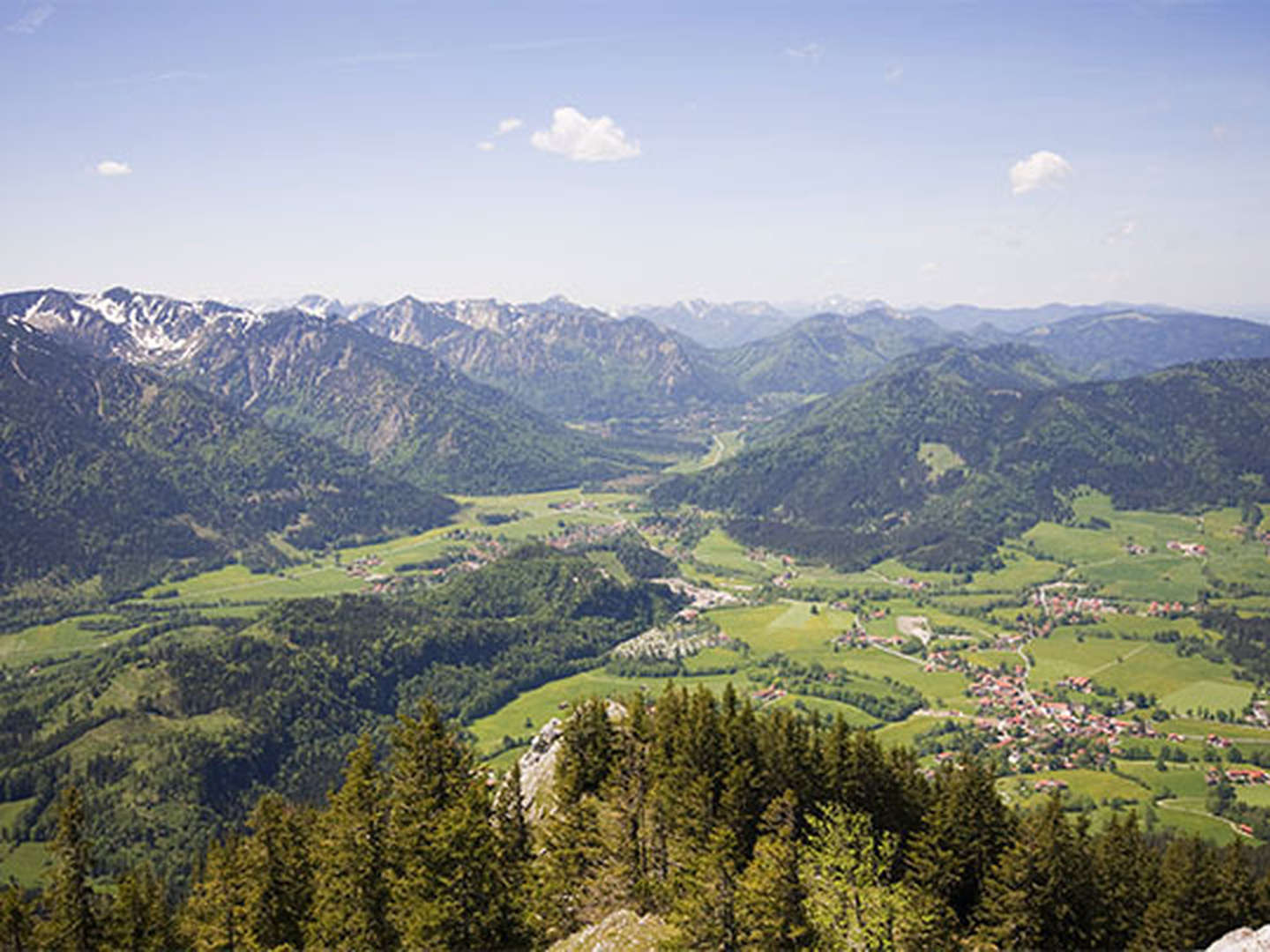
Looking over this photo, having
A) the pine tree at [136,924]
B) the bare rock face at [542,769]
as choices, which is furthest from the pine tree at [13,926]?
the bare rock face at [542,769]

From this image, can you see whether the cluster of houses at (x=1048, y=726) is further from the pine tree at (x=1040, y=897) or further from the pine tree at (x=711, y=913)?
the pine tree at (x=711, y=913)

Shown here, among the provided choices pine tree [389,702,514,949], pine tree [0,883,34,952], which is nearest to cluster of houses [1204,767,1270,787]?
pine tree [389,702,514,949]

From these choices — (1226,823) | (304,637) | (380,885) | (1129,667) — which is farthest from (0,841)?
(1129,667)

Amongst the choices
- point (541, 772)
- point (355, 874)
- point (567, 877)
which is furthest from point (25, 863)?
point (567, 877)

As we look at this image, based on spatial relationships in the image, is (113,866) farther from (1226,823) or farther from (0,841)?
(1226,823)

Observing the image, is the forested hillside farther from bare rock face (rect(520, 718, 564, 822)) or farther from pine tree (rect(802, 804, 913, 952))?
pine tree (rect(802, 804, 913, 952))
